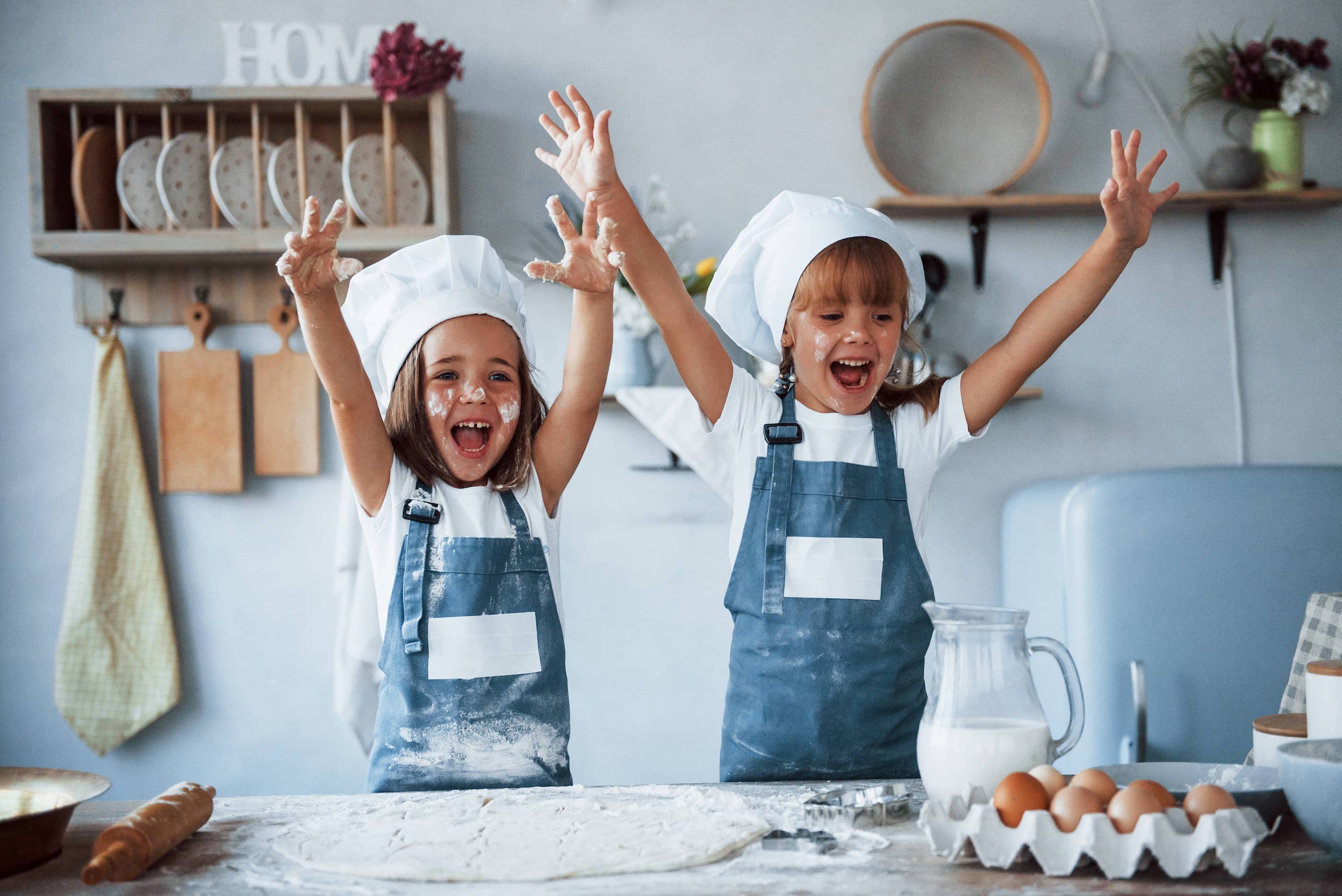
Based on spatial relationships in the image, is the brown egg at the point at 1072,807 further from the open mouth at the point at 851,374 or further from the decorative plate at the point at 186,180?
the decorative plate at the point at 186,180

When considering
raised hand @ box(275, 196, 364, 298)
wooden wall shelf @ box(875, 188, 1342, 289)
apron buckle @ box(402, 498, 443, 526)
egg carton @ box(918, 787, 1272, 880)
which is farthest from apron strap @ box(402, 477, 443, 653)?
wooden wall shelf @ box(875, 188, 1342, 289)

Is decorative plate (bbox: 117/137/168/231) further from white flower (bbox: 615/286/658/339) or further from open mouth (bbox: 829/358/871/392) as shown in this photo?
open mouth (bbox: 829/358/871/392)

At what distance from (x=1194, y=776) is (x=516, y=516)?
745 mm

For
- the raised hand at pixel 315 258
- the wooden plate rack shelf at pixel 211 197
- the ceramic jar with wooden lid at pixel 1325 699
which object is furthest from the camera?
the wooden plate rack shelf at pixel 211 197

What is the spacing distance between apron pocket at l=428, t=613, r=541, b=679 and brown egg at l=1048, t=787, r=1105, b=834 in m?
0.64

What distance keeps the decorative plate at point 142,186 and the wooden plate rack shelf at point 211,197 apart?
0.09 feet

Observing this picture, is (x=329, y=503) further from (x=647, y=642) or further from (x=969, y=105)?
(x=969, y=105)

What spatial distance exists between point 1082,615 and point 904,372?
47 centimetres

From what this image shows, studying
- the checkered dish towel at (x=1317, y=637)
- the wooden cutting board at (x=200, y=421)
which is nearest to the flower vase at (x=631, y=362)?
the wooden cutting board at (x=200, y=421)

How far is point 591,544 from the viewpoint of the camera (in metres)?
2.27

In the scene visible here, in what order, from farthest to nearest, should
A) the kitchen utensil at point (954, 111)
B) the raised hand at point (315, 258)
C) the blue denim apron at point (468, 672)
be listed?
the kitchen utensil at point (954, 111) → the blue denim apron at point (468, 672) → the raised hand at point (315, 258)

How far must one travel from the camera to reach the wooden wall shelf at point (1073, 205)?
215 cm

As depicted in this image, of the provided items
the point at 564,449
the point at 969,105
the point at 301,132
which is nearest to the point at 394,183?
the point at 301,132

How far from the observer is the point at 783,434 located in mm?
1334
